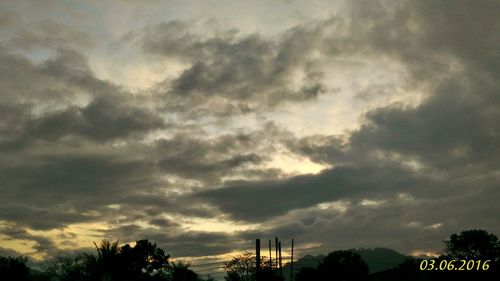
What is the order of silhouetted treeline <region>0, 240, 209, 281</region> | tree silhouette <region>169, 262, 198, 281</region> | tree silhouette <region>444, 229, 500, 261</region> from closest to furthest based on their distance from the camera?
silhouetted treeline <region>0, 240, 209, 281</region> < tree silhouette <region>169, 262, 198, 281</region> < tree silhouette <region>444, 229, 500, 261</region>

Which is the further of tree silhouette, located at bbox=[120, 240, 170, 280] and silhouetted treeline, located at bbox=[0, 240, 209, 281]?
tree silhouette, located at bbox=[120, 240, 170, 280]

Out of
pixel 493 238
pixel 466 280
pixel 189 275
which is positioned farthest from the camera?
pixel 493 238

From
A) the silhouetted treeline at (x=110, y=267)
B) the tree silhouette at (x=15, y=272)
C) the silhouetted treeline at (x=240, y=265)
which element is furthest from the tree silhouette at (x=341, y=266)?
the tree silhouette at (x=15, y=272)

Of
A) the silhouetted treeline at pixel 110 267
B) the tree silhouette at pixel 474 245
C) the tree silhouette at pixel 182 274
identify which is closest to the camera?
the silhouetted treeline at pixel 110 267

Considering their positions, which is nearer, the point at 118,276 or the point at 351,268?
the point at 118,276

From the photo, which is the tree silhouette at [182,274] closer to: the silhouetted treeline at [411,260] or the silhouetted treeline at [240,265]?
the silhouetted treeline at [240,265]

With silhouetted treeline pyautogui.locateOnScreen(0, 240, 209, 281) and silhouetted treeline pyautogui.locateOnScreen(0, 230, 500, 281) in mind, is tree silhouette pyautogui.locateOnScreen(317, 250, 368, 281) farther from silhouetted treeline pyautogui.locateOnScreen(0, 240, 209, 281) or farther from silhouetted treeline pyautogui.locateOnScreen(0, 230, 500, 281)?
silhouetted treeline pyautogui.locateOnScreen(0, 240, 209, 281)

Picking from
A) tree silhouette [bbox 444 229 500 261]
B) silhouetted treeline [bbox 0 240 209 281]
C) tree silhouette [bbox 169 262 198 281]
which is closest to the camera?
silhouetted treeline [bbox 0 240 209 281]

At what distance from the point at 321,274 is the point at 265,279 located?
3949cm

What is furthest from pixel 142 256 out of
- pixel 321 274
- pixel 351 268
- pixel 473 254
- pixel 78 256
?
pixel 473 254

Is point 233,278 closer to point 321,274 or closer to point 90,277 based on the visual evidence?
point 321,274

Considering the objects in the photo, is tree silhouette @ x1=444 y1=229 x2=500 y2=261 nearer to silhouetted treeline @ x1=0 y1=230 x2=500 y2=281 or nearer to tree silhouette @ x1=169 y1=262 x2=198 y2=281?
silhouetted treeline @ x1=0 y1=230 x2=500 y2=281

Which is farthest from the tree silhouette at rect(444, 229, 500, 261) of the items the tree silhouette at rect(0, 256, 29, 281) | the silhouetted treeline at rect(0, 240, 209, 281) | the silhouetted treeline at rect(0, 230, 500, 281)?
the tree silhouette at rect(0, 256, 29, 281)

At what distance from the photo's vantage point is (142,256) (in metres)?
108
